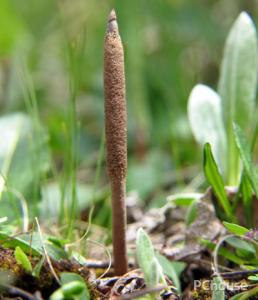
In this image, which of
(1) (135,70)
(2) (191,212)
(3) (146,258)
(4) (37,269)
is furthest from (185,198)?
(1) (135,70)

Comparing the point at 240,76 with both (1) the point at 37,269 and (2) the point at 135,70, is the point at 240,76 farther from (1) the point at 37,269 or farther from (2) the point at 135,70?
(2) the point at 135,70

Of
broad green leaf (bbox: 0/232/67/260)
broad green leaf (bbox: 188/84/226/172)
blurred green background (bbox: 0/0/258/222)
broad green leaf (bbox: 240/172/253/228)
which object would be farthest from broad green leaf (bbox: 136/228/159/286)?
blurred green background (bbox: 0/0/258/222)

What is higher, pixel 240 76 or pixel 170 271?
pixel 240 76

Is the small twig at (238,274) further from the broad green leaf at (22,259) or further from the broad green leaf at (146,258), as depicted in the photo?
the broad green leaf at (22,259)

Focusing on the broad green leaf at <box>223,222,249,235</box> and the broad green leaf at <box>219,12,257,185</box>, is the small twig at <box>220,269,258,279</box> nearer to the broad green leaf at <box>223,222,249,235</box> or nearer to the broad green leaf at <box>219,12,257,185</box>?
the broad green leaf at <box>223,222,249,235</box>

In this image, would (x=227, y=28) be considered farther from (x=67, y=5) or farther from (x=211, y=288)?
(x=211, y=288)
